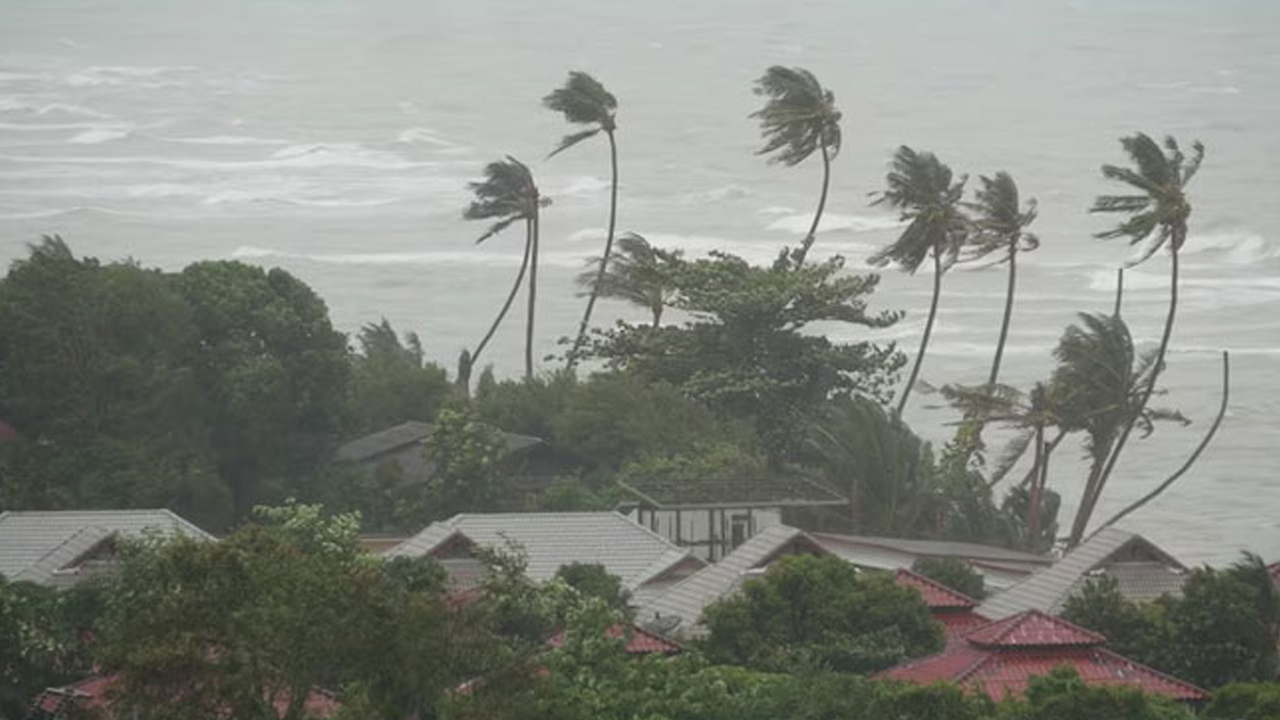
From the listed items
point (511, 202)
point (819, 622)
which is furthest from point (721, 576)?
point (511, 202)

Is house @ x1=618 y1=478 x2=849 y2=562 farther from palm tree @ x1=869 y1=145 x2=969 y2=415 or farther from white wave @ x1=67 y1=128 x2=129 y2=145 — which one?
white wave @ x1=67 y1=128 x2=129 y2=145

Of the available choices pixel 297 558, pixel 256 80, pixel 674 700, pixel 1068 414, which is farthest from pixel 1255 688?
pixel 256 80

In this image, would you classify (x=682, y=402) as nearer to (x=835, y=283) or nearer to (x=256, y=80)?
(x=835, y=283)

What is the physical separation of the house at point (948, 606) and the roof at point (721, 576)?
175 cm

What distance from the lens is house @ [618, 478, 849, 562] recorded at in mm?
56969

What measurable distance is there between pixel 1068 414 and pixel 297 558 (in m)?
26.9

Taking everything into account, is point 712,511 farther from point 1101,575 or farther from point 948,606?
point 1101,575

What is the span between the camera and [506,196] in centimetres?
7062

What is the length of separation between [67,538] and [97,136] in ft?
237

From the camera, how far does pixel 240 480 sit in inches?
2420

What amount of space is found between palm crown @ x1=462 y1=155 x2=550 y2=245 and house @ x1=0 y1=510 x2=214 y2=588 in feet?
55.6

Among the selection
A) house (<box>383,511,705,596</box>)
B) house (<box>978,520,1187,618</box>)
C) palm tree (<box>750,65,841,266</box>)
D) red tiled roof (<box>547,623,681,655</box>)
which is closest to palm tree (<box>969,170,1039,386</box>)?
palm tree (<box>750,65,841,266</box>)

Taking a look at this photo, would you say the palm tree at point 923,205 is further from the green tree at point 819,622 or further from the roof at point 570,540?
the green tree at point 819,622

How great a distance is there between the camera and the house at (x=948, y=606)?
154 ft
